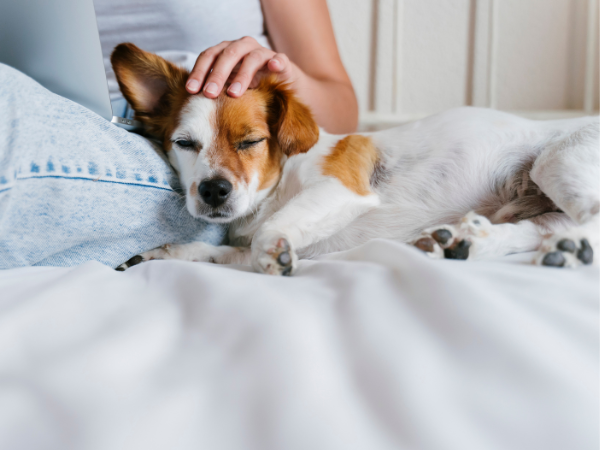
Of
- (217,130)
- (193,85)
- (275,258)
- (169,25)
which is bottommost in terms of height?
(275,258)

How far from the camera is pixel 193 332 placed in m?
0.43

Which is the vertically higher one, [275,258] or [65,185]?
[65,185]

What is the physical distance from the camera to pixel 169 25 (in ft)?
4.26

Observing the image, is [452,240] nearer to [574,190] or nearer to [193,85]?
[574,190]

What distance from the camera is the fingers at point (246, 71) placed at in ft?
3.21

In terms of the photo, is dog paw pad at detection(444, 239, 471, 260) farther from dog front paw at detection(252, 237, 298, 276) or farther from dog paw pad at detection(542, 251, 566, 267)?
dog front paw at detection(252, 237, 298, 276)

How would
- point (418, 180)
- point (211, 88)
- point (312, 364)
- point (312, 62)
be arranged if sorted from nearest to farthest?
1. point (312, 364)
2. point (211, 88)
3. point (418, 180)
4. point (312, 62)

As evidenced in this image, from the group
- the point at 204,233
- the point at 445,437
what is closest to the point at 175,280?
the point at 445,437

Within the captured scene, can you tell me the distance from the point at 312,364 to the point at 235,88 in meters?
0.78

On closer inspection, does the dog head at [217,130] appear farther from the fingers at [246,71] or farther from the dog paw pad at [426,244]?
the dog paw pad at [426,244]

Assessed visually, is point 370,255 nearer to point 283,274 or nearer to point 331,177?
point 283,274

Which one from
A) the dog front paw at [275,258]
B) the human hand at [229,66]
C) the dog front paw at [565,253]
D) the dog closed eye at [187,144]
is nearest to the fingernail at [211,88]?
the human hand at [229,66]

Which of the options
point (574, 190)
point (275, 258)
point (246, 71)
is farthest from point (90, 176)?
point (574, 190)

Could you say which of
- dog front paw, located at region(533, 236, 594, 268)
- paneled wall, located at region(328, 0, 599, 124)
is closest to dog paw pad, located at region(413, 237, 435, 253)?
dog front paw, located at region(533, 236, 594, 268)
